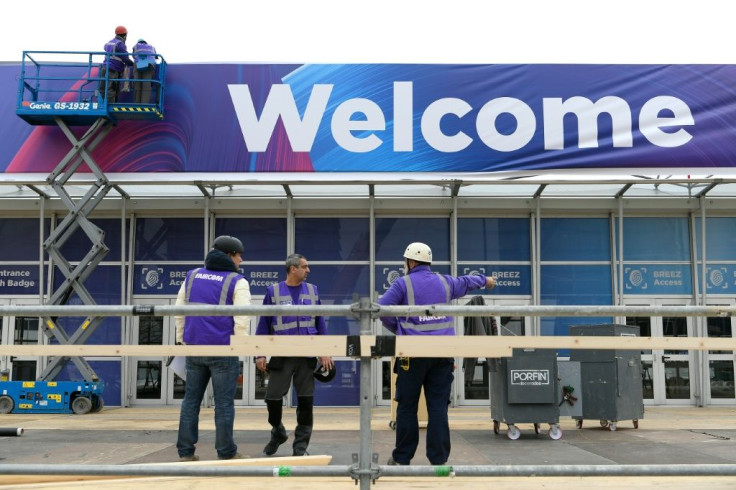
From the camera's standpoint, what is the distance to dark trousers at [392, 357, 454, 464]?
16.9ft

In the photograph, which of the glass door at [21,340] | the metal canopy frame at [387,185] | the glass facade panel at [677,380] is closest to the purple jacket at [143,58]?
the metal canopy frame at [387,185]

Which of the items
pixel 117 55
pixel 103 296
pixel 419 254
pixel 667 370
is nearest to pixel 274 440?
pixel 419 254

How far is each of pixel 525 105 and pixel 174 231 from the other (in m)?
6.98

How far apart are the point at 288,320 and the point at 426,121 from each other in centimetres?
615

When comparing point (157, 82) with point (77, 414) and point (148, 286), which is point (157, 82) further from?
point (77, 414)

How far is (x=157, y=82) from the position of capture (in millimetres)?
11086

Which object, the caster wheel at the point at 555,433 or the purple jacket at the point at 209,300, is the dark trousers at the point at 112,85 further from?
the caster wheel at the point at 555,433

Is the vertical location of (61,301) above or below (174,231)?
below

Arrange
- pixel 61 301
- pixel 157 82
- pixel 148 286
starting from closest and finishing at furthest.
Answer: pixel 157 82
pixel 61 301
pixel 148 286

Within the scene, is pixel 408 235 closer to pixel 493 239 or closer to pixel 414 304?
pixel 493 239

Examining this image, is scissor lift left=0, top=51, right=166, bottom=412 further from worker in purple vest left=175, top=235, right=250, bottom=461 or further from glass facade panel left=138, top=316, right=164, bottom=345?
worker in purple vest left=175, top=235, right=250, bottom=461

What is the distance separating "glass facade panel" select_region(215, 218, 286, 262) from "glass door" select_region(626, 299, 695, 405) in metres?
6.98

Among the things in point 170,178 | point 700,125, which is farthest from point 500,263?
point 170,178

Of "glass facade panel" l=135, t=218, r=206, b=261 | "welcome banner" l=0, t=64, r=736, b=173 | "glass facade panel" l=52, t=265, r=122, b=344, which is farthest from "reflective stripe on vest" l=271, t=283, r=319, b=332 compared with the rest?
"glass facade panel" l=52, t=265, r=122, b=344
